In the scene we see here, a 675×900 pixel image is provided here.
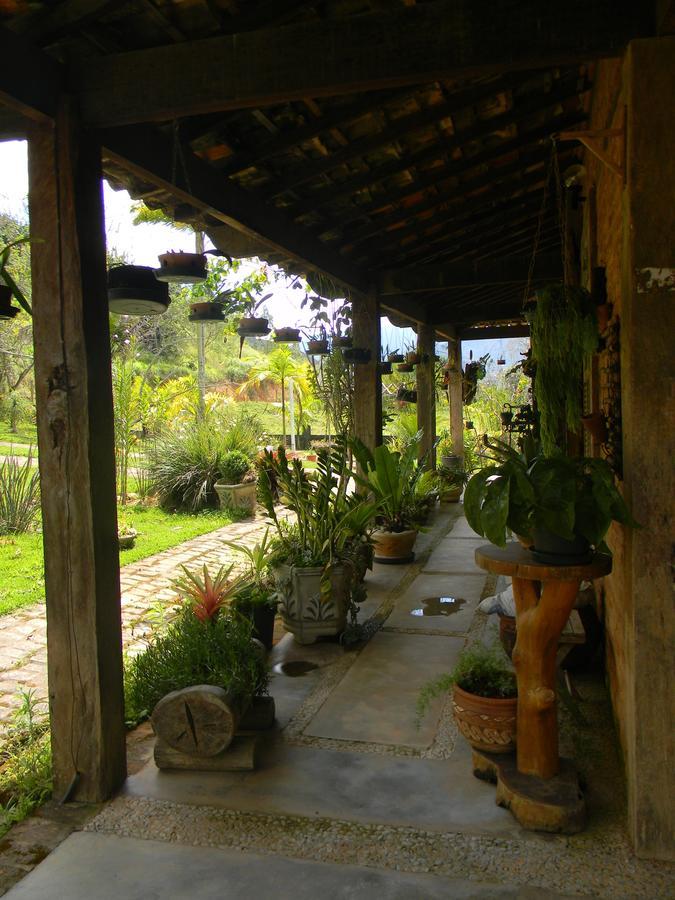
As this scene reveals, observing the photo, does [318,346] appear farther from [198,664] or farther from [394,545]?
[198,664]

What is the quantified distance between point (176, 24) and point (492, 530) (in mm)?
2224

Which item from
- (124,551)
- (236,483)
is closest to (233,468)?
(236,483)

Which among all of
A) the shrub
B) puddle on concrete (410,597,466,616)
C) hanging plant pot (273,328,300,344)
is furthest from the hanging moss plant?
the shrub

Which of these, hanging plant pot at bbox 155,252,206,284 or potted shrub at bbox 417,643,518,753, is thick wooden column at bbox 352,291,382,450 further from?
potted shrub at bbox 417,643,518,753

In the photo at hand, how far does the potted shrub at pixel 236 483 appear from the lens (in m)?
9.70

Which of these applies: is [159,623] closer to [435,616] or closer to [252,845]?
[435,616]

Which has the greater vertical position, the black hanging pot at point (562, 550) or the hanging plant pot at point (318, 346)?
the hanging plant pot at point (318, 346)

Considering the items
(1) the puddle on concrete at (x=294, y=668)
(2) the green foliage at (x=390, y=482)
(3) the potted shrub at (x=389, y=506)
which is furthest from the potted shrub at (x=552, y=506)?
(3) the potted shrub at (x=389, y=506)

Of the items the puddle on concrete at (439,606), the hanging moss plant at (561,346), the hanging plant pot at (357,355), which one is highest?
the hanging plant pot at (357,355)

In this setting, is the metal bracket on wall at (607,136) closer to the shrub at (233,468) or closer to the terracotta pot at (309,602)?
the terracotta pot at (309,602)

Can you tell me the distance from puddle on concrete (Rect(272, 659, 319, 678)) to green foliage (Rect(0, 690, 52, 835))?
1261mm

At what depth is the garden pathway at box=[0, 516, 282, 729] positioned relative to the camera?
4.01 metres

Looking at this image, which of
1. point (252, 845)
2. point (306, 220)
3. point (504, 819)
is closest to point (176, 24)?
point (306, 220)

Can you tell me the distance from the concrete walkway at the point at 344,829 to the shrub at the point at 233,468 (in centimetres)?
635
